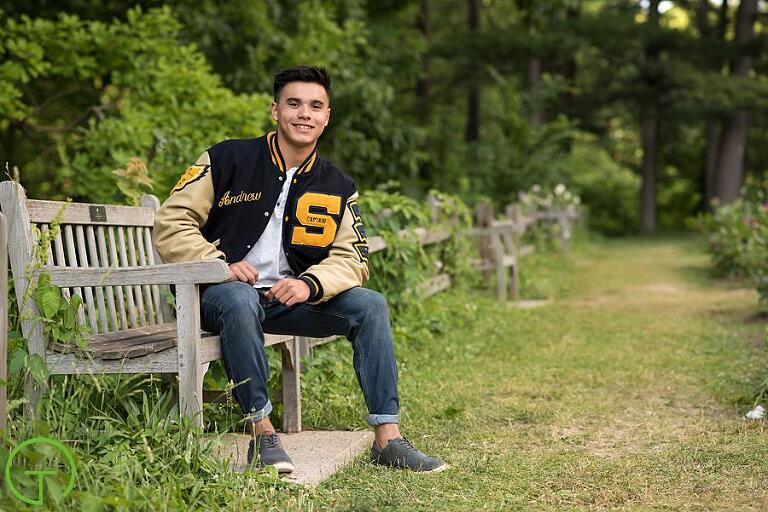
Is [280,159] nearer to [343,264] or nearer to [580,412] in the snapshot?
[343,264]

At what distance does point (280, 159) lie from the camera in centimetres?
430

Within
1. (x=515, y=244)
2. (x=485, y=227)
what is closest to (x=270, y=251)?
(x=485, y=227)

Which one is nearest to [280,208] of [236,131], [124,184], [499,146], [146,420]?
[146,420]

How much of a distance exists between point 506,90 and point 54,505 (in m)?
24.8

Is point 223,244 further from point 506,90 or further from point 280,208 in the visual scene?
point 506,90

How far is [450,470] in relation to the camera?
407 cm

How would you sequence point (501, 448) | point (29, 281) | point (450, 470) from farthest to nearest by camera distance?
1. point (501, 448)
2. point (450, 470)
3. point (29, 281)

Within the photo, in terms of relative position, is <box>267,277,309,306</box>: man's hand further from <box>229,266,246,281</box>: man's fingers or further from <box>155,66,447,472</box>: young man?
<box>229,266,246,281</box>: man's fingers

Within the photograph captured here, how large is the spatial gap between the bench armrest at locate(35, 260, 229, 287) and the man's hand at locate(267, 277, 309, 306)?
1.46ft

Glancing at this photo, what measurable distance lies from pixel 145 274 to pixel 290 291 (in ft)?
1.97

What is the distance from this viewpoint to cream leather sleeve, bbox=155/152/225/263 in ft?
13.1

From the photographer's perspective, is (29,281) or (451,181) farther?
(451,181)

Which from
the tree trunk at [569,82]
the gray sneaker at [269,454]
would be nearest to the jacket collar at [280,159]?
the gray sneaker at [269,454]
